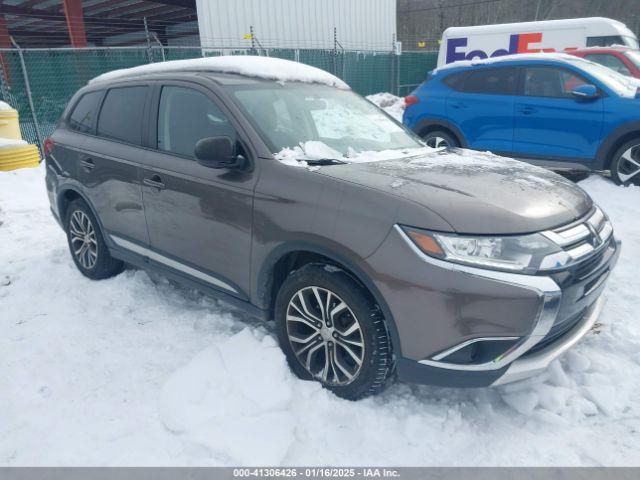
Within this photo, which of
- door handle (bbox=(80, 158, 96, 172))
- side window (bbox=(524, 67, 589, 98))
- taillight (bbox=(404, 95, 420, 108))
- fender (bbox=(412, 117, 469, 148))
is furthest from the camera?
taillight (bbox=(404, 95, 420, 108))

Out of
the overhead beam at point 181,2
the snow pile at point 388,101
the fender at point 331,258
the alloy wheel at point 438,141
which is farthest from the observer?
the overhead beam at point 181,2

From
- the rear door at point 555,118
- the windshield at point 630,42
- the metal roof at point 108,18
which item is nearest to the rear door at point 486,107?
the rear door at point 555,118

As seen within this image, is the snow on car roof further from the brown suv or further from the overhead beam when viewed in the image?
the overhead beam

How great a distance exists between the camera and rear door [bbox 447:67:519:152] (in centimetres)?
706

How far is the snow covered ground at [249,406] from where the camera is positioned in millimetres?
2381

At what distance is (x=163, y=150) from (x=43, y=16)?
71.7 feet

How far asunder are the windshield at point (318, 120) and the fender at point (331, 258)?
1.98ft

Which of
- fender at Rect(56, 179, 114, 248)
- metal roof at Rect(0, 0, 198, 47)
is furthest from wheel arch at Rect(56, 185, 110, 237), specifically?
metal roof at Rect(0, 0, 198, 47)

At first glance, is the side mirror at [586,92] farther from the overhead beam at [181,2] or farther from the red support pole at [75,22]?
the red support pole at [75,22]

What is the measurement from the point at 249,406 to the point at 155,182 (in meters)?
1.69

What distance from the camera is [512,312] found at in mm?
2141

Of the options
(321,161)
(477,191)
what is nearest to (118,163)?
(321,161)

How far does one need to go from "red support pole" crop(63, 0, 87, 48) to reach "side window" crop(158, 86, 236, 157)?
602 inches

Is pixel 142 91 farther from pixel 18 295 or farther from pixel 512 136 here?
pixel 512 136
